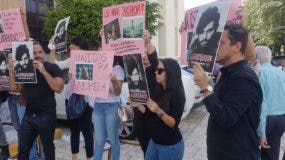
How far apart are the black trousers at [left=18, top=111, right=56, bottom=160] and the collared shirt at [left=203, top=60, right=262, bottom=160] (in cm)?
217

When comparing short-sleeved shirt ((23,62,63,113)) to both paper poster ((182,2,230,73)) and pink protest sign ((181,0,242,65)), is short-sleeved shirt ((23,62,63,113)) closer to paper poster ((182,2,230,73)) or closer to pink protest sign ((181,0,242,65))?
pink protest sign ((181,0,242,65))

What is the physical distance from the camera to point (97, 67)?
14.3 ft

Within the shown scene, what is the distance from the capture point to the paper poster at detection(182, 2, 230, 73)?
266 centimetres

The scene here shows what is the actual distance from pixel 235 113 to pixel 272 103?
2302mm

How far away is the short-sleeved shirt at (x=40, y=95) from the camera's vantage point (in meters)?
4.31

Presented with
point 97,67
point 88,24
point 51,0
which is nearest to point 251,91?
point 97,67

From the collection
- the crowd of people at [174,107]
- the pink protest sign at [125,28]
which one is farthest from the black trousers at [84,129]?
the pink protest sign at [125,28]

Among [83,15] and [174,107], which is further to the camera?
[83,15]

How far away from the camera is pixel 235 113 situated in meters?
2.48

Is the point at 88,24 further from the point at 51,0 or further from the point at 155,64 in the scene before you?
the point at 155,64

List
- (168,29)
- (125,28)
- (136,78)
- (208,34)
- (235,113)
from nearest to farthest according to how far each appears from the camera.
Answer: (235,113) < (208,34) < (136,78) < (125,28) < (168,29)

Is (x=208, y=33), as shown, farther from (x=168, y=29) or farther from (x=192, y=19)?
(x=168, y=29)

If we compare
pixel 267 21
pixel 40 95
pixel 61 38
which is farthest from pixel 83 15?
pixel 267 21

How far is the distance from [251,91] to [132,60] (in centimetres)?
133
